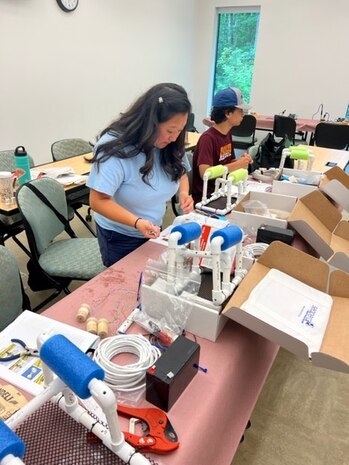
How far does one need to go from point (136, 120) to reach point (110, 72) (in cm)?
371

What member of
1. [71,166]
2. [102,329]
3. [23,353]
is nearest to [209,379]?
[102,329]

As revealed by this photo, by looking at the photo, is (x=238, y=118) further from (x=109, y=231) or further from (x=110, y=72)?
(x=110, y=72)

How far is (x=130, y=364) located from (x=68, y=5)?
416 centimetres

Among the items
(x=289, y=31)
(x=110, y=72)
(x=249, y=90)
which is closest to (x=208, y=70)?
(x=249, y=90)

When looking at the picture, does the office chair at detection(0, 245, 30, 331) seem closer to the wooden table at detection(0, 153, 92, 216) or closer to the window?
the wooden table at detection(0, 153, 92, 216)

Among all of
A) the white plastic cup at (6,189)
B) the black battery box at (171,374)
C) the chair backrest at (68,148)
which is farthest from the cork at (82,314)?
the chair backrest at (68,148)

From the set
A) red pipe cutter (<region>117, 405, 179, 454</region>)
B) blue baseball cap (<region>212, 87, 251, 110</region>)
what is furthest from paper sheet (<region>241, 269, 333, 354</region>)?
blue baseball cap (<region>212, 87, 251, 110</region>)

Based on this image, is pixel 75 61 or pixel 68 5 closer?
pixel 68 5

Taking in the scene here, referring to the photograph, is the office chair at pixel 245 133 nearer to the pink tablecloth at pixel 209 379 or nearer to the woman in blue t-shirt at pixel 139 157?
the woman in blue t-shirt at pixel 139 157

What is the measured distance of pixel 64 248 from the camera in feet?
6.29

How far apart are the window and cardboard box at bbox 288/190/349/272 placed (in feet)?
15.6

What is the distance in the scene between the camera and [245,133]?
5.20m

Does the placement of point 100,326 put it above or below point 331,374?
above

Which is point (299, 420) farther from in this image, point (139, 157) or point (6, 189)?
point (6, 189)
